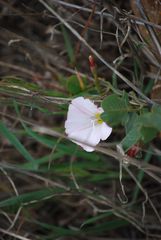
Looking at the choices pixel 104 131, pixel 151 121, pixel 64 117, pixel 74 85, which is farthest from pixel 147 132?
pixel 64 117

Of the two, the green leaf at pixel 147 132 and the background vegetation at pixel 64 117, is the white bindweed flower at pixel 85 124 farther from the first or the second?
the green leaf at pixel 147 132

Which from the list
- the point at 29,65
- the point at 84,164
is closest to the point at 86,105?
the point at 84,164

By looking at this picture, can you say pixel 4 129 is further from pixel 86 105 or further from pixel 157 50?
pixel 157 50

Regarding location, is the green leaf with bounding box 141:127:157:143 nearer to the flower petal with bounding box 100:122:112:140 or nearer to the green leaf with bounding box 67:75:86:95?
the flower petal with bounding box 100:122:112:140

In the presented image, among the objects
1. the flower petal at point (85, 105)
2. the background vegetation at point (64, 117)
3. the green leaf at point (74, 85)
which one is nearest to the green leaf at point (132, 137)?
the background vegetation at point (64, 117)

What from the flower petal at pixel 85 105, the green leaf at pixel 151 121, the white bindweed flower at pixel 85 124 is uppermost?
the green leaf at pixel 151 121
